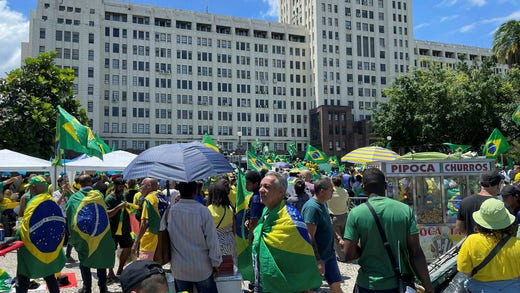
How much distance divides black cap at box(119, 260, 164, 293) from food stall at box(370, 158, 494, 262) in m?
7.74

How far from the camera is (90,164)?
16.8 m

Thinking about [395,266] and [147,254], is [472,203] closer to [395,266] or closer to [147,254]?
[395,266]

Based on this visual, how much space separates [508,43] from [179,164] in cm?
3568

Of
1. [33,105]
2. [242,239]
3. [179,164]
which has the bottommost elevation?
[242,239]

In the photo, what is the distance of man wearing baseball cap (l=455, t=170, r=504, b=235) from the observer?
500 centimetres

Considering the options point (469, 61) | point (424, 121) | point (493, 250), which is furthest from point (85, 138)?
point (469, 61)

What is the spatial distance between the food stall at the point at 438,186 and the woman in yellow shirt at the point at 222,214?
4.15 m

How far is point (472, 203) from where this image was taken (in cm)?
502

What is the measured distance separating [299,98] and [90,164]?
6502cm

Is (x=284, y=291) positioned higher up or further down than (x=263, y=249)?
further down

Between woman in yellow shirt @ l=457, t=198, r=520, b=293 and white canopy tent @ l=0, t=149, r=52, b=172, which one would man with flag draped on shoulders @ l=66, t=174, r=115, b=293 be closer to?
woman in yellow shirt @ l=457, t=198, r=520, b=293

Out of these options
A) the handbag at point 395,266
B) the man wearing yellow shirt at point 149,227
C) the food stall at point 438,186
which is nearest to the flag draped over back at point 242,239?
the man wearing yellow shirt at point 149,227

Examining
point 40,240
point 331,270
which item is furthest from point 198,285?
point 40,240

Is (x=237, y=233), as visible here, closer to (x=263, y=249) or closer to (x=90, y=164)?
(x=263, y=249)
